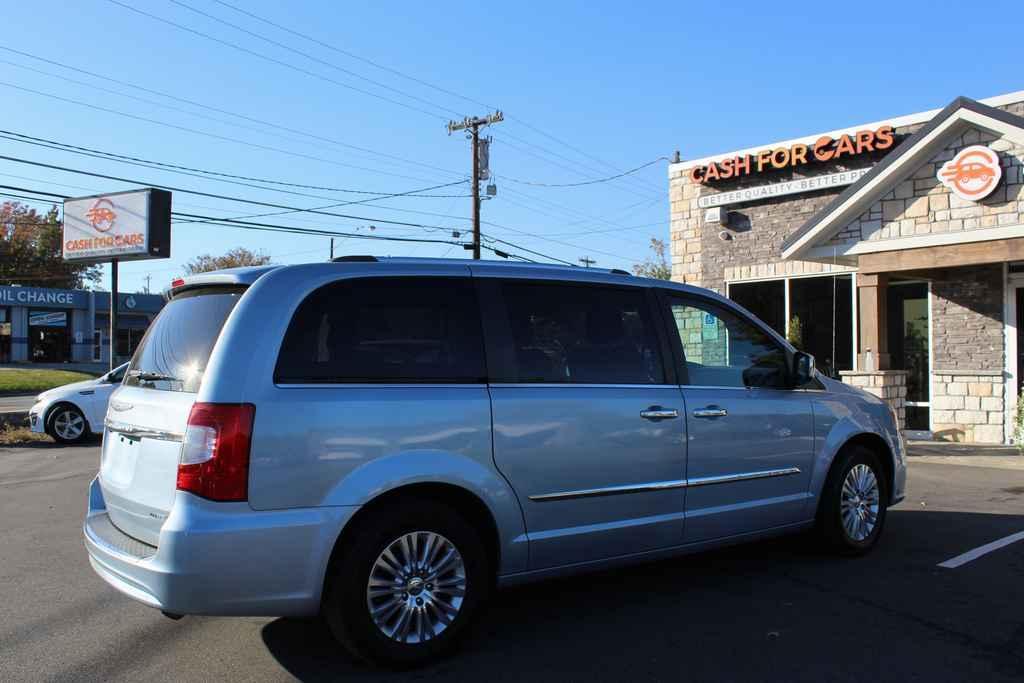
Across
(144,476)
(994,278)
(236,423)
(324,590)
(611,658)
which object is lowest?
(611,658)

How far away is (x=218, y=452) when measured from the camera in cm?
340

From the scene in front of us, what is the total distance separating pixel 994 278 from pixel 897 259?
5.81 feet

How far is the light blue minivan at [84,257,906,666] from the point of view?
346 cm

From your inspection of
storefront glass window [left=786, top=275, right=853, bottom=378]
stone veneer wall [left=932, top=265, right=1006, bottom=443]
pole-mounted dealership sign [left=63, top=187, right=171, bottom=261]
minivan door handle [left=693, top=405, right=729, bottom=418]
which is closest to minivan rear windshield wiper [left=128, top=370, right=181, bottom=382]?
minivan door handle [left=693, top=405, right=729, bottom=418]

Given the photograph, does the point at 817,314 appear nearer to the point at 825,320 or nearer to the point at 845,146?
the point at 825,320

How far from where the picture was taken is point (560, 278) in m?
4.66

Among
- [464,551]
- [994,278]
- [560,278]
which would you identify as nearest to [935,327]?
[994,278]

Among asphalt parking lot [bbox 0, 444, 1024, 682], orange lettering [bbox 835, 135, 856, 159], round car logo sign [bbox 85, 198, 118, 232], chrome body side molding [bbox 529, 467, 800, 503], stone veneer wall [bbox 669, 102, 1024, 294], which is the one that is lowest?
asphalt parking lot [bbox 0, 444, 1024, 682]

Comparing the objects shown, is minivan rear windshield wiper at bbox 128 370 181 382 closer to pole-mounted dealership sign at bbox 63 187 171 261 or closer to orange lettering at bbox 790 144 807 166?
orange lettering at bbox 790 144 807 166

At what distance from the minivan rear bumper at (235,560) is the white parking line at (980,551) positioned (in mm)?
4247

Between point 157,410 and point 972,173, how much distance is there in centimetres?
1194

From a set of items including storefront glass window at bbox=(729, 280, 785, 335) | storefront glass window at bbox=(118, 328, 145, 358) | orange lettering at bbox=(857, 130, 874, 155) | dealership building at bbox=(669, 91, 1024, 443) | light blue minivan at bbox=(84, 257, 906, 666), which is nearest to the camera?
light blue minivan at bbox=(84, 257, 906, 666)

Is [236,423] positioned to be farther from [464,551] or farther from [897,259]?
[897,259]

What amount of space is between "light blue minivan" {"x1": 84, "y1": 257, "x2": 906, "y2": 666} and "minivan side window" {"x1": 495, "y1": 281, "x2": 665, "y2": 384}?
0.01 meters
